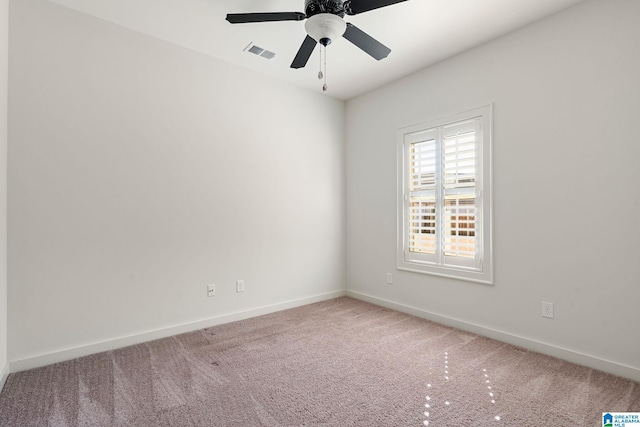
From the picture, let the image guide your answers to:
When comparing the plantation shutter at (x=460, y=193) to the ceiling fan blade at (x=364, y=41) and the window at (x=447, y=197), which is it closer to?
the window at (x=447, y=197)

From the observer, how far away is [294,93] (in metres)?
3.96

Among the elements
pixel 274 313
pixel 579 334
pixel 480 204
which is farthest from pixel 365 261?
pixel 579 334

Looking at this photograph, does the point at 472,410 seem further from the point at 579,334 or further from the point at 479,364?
the point at 579,334

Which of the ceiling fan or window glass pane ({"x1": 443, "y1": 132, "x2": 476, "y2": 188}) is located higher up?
the ceiling fan

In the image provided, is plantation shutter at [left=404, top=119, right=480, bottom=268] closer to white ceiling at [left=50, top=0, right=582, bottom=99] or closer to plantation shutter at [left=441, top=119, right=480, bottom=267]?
plantation shutter at [left=441, top=119, right=480, bottom=267]

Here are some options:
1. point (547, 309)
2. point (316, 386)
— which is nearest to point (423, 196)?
point (547, 309)

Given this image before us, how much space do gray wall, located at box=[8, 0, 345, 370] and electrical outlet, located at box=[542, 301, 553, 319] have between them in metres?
2.54

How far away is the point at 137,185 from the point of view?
9.29 ft

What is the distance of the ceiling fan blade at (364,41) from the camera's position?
2.15 metres

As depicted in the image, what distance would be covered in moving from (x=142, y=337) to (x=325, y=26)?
9.81 feet

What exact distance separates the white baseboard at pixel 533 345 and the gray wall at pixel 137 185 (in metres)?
1.47

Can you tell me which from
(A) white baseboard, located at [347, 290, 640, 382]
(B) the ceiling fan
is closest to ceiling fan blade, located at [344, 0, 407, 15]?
(B) the ceiling fan

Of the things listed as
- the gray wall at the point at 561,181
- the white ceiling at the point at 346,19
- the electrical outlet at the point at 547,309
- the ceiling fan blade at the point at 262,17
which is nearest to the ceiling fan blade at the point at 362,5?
the ceiling fan blade at the point at 262,17

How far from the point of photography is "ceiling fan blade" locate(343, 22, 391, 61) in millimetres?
2150
